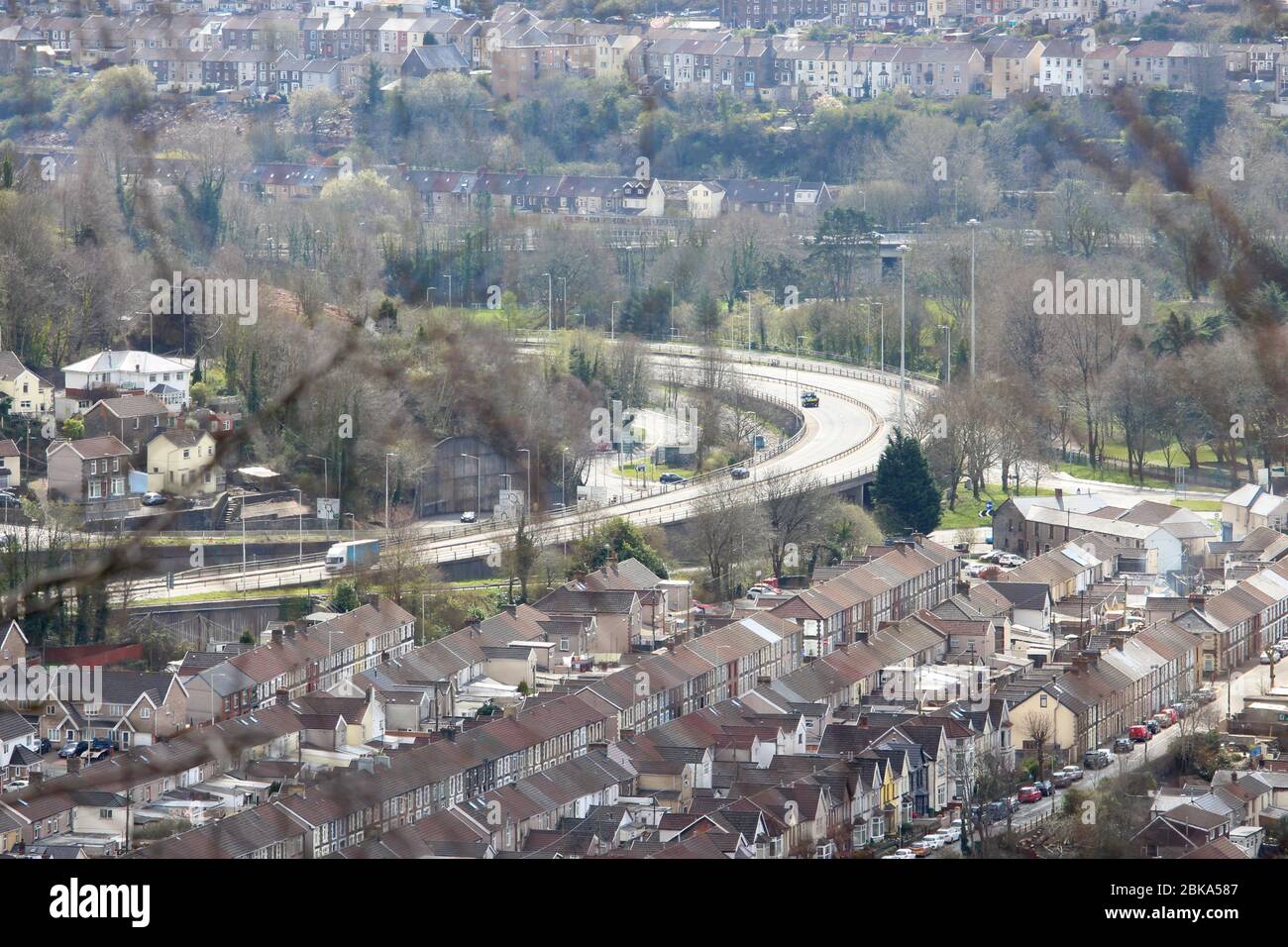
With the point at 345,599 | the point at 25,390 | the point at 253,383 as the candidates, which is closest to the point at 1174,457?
the point at 253,383

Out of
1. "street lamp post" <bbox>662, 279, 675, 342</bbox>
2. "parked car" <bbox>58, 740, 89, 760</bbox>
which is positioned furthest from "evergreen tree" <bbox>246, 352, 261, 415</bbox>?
"street lamp post" <bbox>662, 279, 675, 342</bbox>

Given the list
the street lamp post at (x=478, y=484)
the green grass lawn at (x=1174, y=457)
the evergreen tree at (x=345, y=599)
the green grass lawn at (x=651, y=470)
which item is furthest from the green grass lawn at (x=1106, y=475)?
the evergreen tree at (x=345, y=599)

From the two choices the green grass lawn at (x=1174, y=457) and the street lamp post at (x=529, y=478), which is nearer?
the street lamp post at (x=529, y=478)

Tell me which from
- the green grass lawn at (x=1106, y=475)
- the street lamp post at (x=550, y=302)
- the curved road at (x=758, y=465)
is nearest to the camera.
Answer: the curved road at (x=758, y=465)

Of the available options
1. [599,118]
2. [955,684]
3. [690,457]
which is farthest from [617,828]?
[599,118]

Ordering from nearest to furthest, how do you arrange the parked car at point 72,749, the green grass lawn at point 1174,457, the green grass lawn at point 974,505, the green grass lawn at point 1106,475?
the parked car at point 72,749 → the green grass lawn at point 974,505 → the green grass lawn at point 1106,475 → the green grass lawn at point 1174,457

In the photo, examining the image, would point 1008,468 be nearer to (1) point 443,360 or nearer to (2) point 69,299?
(1) point 443,360

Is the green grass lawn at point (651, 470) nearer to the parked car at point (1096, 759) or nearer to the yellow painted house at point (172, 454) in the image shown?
the yellow painted house at point (172, 454)
